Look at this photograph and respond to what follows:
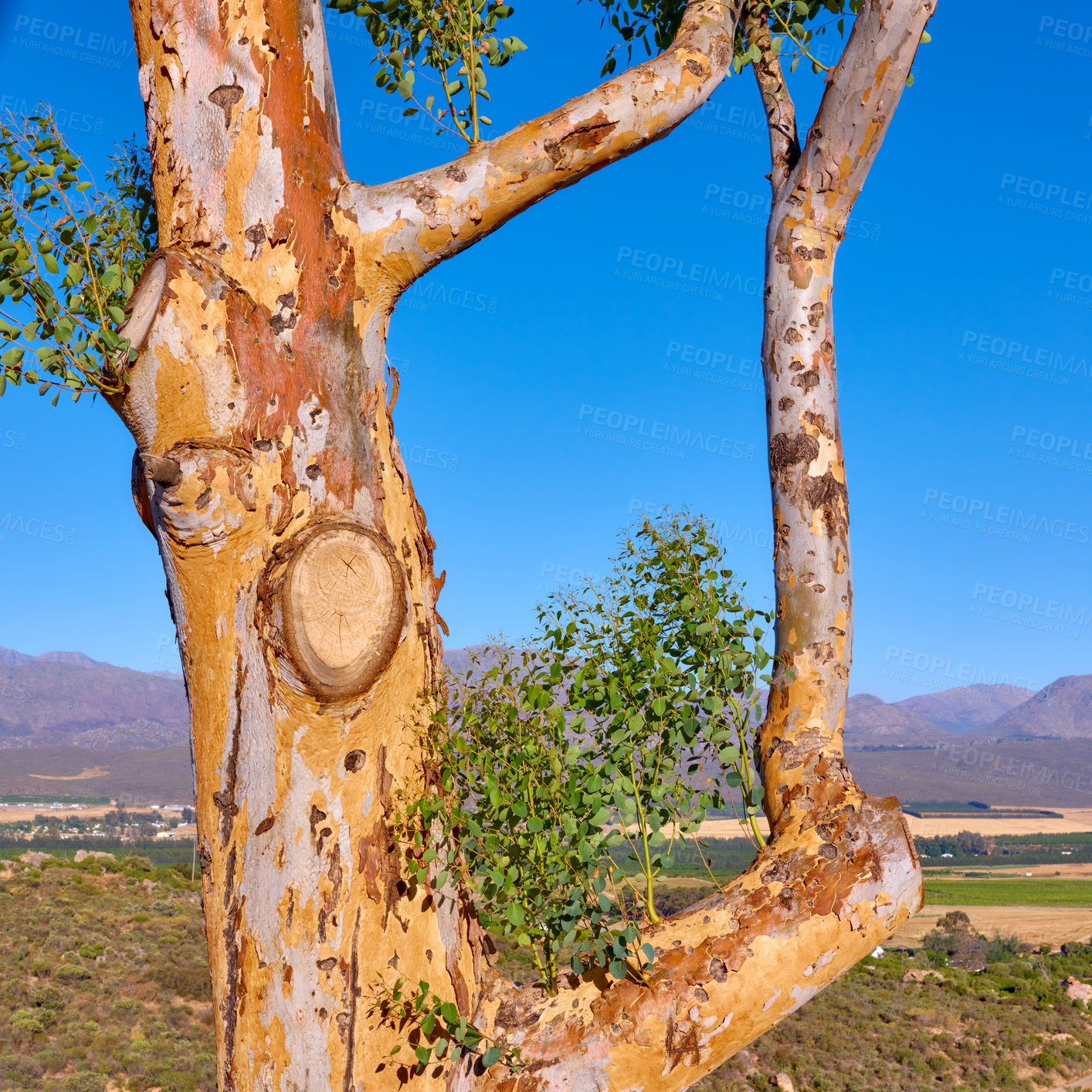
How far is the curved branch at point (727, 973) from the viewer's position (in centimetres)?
263

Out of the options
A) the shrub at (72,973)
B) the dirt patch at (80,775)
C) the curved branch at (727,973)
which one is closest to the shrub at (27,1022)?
the shrub at (72,973)

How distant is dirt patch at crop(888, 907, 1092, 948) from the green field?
110 inches

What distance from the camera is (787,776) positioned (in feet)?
10.2

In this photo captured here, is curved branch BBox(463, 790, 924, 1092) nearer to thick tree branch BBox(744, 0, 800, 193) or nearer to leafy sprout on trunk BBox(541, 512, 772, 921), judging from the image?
leafy sprout on trunk BBox(541, 512, 772, 921)

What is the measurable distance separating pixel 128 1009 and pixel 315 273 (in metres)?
25.2

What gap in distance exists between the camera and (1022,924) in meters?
73.4

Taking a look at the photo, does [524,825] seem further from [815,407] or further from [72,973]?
[72,973]

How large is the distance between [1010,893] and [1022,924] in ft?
68.5

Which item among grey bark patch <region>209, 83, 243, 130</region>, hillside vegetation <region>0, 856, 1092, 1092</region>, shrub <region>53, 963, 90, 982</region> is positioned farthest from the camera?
shrub <region>53, 963, 90, 982</region>

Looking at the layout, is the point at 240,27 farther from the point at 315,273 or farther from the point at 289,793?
the point at 289,793

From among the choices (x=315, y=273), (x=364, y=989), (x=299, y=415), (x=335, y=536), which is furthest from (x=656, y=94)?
(x=364, y=989)

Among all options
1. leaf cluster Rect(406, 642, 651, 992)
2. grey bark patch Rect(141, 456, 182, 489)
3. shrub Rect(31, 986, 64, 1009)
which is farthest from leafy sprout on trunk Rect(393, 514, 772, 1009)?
shrub Rect(31, 986, 64, 1009)

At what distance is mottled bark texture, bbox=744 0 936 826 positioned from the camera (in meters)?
3.14

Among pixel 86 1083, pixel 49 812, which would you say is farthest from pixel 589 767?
pixel 49 812
